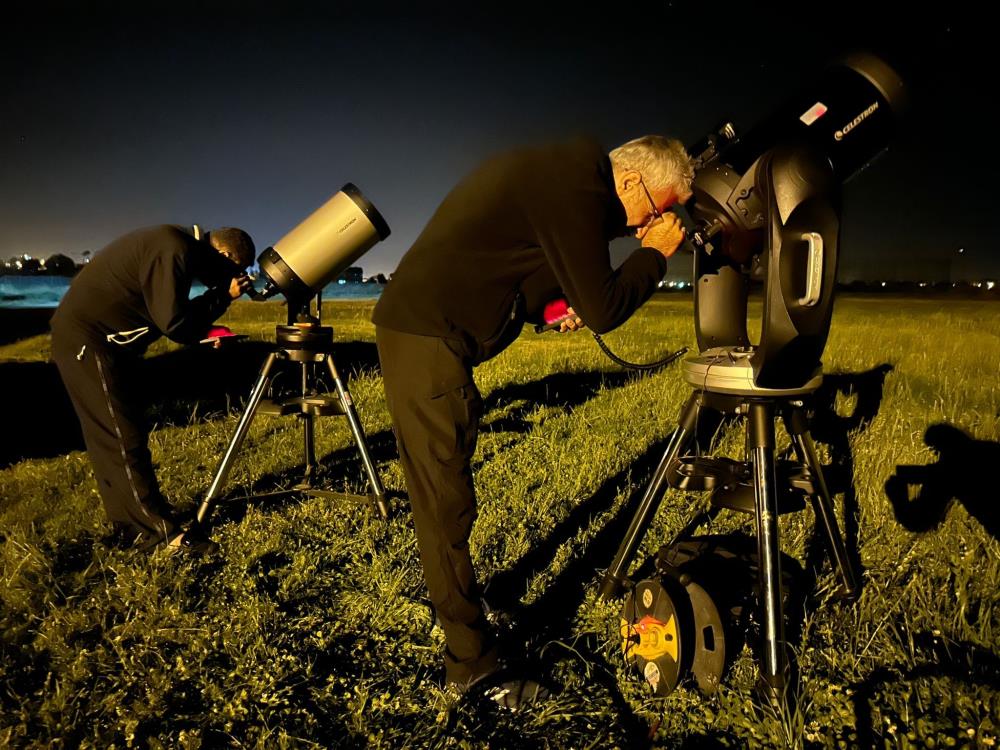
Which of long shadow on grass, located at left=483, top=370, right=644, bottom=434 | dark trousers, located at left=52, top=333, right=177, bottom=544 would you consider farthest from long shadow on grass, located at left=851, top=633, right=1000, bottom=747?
long shadow on grass, located at left=483, top=370, right=644, bottom=434

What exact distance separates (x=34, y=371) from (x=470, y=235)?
37.7 feet

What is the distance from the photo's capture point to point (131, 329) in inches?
155

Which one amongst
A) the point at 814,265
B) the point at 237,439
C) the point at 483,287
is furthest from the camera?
the point at 237,439

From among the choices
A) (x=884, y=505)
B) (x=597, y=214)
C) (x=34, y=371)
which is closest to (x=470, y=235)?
(x=597, y=214)

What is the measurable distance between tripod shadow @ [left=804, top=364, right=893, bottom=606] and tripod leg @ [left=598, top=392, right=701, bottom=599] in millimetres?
970

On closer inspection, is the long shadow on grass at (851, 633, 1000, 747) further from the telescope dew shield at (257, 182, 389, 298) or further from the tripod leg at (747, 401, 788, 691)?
the telescope dew shield at (257, 182, 389, 298)

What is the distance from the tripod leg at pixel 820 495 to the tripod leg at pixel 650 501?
1.23 feet

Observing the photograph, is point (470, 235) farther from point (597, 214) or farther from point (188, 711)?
point (188, 711)

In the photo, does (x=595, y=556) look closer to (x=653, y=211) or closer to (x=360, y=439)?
(x=360, y=439)

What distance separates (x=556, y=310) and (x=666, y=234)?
519 millimetres

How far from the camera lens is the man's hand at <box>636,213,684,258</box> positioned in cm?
226

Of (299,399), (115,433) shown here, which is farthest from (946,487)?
(115,433)

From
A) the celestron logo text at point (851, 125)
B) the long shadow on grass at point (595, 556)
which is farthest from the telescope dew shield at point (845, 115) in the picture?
the long shadow on grass at point (595, 556)

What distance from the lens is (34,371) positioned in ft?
33.8
